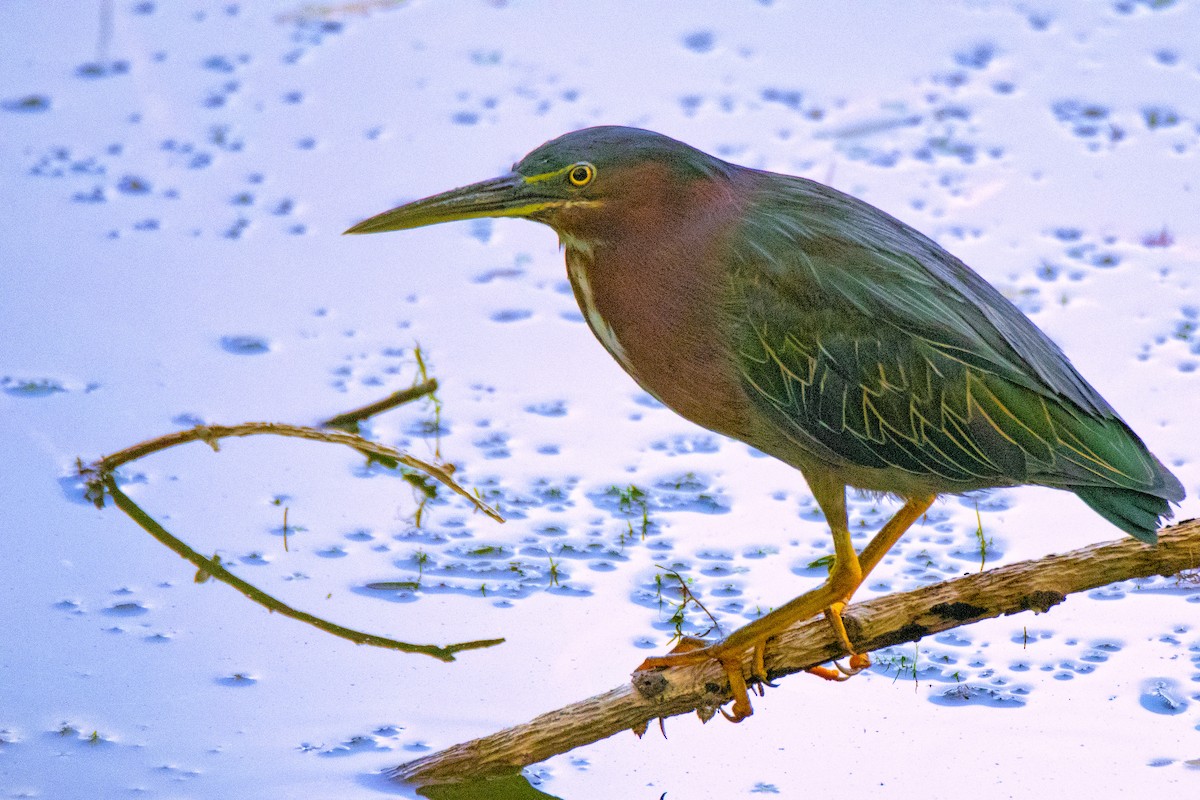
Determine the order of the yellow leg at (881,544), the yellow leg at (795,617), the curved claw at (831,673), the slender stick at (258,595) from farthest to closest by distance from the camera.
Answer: the slender stick at (258,595) → the curved claw at (831,673) → the yellow leg at (881,544) → the yellow leg at (795,617)

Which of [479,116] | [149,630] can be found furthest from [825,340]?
[479,116]

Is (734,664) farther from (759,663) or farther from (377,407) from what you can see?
(377,407)

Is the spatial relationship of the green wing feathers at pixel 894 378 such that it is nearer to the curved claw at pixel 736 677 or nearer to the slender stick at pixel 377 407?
the curved claw at pixel 736 677

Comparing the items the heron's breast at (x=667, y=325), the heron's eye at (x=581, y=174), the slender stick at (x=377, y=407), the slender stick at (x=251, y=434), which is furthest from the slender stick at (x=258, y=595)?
the heron's eye at (x=581, y=174)

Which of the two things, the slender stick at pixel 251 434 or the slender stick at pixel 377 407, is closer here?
the slender stick at pixel 251 434

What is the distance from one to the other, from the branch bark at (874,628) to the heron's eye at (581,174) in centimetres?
113

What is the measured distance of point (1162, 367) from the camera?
612cm

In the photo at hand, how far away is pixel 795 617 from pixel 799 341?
2.13 ft

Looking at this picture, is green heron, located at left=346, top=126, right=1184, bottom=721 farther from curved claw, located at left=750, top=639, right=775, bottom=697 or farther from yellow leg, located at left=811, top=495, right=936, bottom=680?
yellow leg, located at left=811, top=495, right=936, bottom=680

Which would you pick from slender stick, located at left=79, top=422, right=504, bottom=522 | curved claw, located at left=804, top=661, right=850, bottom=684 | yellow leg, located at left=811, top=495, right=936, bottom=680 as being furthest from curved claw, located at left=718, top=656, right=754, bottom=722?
slender stick, located at left=79, top=422, right=504, bottom=522

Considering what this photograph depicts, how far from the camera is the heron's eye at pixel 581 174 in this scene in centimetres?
409

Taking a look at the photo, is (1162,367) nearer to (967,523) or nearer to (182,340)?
(967,523)

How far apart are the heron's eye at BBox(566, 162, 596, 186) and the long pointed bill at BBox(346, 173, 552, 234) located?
0.20 feet

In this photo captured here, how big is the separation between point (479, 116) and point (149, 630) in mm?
3303
